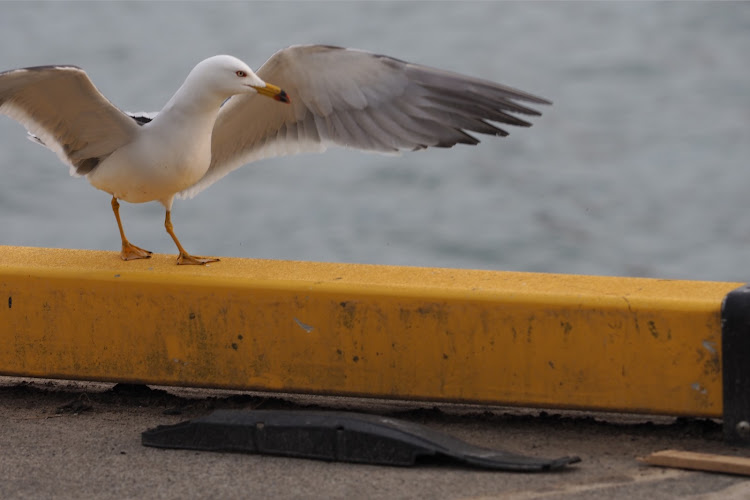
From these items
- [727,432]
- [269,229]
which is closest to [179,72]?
[269,229]

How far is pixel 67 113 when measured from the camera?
433 centimetres

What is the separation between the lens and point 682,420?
3.50 metres

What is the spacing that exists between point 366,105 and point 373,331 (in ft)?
3.81

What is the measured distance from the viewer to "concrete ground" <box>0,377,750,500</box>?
2.94m

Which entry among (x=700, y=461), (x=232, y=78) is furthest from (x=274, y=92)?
(x=700, y=461)

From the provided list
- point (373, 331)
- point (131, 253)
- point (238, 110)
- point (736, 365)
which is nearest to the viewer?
point (736, 365)

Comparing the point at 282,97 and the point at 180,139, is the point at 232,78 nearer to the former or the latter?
the point at 282,97

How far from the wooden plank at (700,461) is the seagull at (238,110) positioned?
139 centimetres

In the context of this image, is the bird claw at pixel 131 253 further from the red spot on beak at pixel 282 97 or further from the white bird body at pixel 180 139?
the red spot on beak at pixel 282 97

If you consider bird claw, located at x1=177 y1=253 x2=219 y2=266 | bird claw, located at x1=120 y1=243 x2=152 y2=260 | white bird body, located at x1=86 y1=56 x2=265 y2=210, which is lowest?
bird claw, located at x1=177 y1=253 x2=219 y2=266

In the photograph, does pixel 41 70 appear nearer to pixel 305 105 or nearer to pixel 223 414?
pixel 305 105

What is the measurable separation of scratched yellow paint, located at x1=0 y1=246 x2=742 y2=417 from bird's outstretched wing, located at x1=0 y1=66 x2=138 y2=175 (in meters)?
0.58

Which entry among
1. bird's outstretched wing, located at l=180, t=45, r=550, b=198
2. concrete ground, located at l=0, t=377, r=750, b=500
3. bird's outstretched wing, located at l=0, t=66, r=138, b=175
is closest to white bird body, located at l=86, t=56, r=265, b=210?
bird's outstretched wing, located at l=0, t=66, r=138, b=175

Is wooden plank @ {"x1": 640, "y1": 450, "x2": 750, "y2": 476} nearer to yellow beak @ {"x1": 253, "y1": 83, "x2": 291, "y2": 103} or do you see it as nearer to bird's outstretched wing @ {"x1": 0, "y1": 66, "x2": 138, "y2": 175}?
yellow beak @ {"x1": 253, "y1": 83, "x2": 291, "y2": 103}
